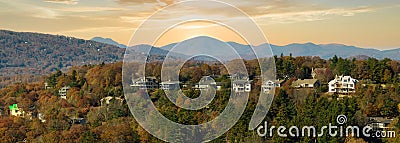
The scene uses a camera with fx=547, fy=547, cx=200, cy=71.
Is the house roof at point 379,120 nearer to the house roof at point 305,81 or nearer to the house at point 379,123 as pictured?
the house at point 379,123

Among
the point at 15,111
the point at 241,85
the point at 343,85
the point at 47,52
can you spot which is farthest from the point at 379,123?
the point at 47,52

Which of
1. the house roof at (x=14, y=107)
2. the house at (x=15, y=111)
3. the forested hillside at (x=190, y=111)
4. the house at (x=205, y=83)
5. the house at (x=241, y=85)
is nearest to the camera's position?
the forested hillside at (x=190, y=111)

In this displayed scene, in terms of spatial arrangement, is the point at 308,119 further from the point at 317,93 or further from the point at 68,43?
→ the point at 68,43

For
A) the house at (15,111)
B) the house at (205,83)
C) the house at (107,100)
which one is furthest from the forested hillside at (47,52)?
the house at (205,83)

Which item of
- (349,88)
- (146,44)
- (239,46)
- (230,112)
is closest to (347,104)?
(230,112)

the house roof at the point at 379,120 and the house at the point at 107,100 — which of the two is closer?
the house roof at the point at 379,120

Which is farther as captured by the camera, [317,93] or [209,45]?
[317,93]

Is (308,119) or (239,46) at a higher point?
(239,46)
